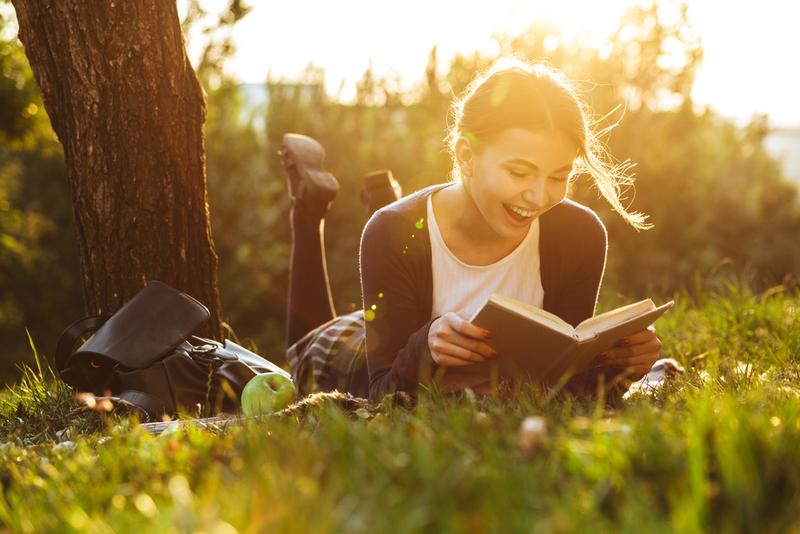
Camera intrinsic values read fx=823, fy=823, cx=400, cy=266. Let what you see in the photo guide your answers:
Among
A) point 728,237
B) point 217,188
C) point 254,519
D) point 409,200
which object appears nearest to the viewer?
point 254,519

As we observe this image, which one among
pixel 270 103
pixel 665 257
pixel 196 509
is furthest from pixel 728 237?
pixel 196 509

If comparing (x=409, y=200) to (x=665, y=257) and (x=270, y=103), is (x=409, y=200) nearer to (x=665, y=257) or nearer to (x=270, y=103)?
(x=270, y=103)

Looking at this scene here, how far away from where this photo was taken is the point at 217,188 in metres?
24.7

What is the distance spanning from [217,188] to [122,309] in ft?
70.3

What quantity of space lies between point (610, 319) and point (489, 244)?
0.92 metres

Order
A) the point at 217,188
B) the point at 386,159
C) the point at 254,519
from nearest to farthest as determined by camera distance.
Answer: the point at 254,519
the point at 217,188
the point at 386,159

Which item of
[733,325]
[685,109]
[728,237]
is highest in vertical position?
[733,325]

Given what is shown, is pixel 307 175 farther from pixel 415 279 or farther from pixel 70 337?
pixel 70 337

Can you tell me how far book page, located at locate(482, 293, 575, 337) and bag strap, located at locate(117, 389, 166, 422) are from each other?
68.3 inches

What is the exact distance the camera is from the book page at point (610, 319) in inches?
113

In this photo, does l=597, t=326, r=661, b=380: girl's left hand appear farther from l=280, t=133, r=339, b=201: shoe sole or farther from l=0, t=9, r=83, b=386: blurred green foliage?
l=0, t=9, r=83, b=386: blurred green foliage

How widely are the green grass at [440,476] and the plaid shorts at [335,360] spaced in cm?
185

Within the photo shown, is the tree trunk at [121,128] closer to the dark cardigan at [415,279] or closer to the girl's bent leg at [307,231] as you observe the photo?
the girl's bent leg at [307,231]

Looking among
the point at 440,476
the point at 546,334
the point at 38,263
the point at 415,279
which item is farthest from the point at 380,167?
the point at 440,476
